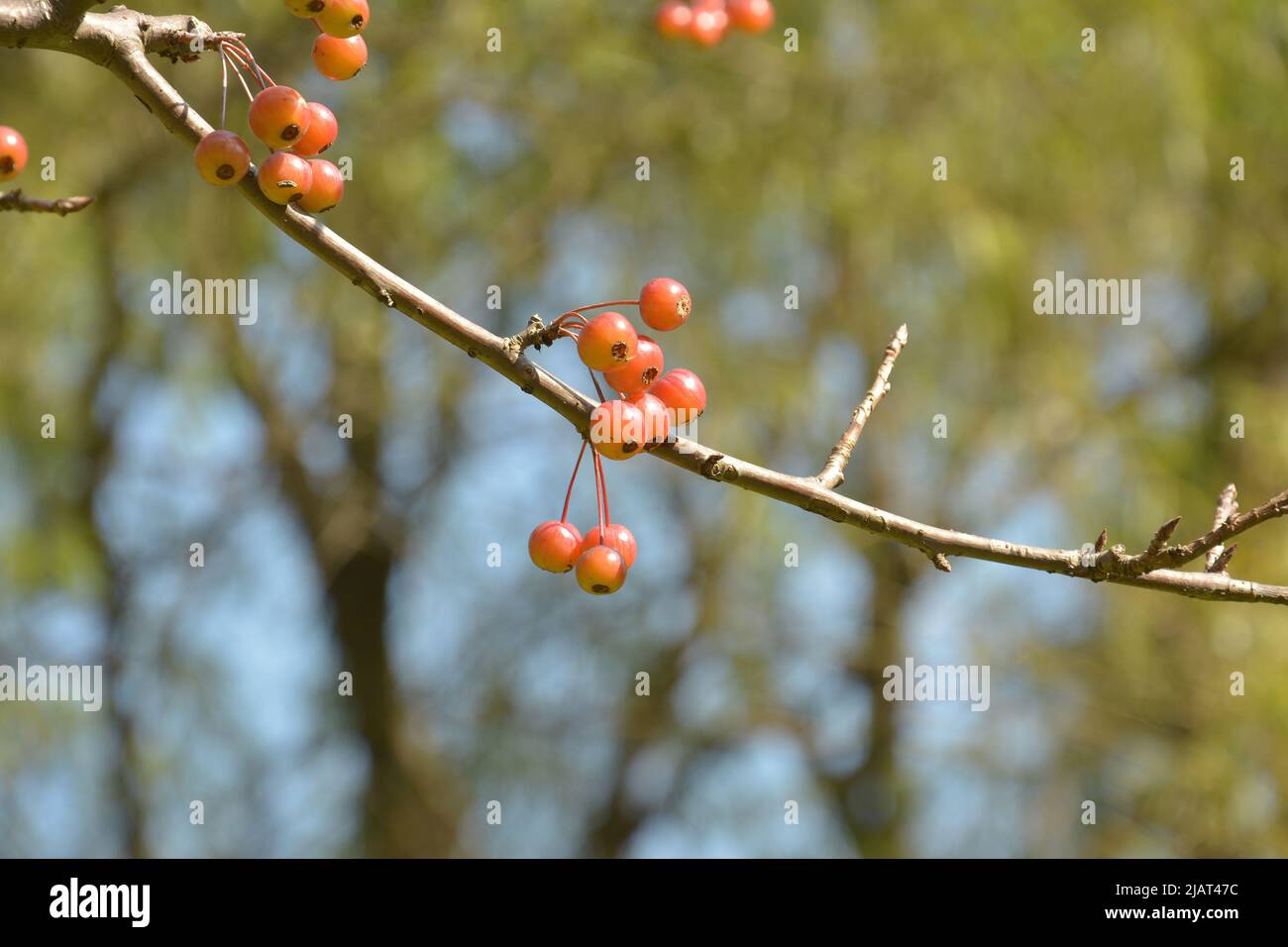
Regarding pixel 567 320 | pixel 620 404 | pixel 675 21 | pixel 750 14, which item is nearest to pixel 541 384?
pixel 620 404

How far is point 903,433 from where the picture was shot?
5949 mm

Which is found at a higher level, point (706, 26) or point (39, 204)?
point (706, 26)

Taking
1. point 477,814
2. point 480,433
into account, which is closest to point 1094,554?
point 480,433

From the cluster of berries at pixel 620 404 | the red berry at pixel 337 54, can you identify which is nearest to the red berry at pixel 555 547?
the cluster of berries at pixel 620 404

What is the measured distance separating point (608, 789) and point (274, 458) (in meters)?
2.61

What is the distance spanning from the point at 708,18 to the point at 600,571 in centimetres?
193

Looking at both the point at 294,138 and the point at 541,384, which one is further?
the point at 294,138

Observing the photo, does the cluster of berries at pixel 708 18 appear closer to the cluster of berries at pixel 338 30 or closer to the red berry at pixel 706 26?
the red berry at pixel 706 26

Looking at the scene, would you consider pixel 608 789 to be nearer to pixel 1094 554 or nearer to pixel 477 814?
pixel 477 814

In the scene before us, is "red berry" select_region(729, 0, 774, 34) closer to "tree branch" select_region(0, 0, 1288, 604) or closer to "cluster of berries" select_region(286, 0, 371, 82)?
"cluster of berries" select_region(286, 0, 371, 82)

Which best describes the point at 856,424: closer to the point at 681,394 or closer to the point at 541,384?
the point at 681,394

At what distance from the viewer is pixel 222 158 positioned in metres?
1.20

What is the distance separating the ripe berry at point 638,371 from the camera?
128cm

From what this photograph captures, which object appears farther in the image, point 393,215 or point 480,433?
point 480,433
